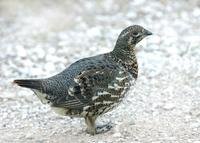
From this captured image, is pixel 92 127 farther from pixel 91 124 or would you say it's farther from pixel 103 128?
pixel 103 128

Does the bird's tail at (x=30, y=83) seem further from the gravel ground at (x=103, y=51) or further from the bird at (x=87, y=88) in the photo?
the gravel ground at (x=103, y=51)

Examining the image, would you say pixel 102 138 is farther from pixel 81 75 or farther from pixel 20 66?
pixel 20 66

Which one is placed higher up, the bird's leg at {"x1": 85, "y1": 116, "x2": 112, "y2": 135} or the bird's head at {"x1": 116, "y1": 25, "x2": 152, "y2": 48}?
the bird's head at {"x1": 116, "y1": 25, "x2": 152, "y2": 48}

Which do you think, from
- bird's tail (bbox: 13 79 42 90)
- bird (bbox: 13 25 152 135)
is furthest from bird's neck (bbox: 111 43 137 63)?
bird's tail (bbox: 13 79 42 90)

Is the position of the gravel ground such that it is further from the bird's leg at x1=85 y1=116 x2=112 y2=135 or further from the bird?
the bird

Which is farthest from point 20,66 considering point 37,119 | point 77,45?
point 37,119

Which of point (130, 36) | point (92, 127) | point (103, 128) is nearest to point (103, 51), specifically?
point (130, 36)
